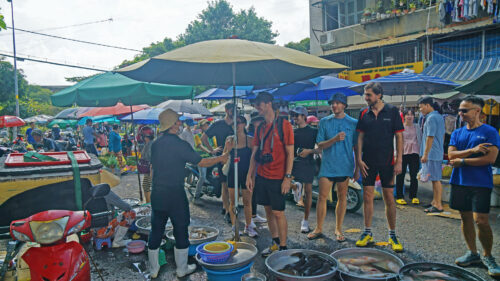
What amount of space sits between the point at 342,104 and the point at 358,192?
7.41ft

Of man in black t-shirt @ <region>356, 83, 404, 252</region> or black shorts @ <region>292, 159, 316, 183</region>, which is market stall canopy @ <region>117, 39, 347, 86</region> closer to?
man in black t-shirt @ <region>356, 83, 404, 252</region>

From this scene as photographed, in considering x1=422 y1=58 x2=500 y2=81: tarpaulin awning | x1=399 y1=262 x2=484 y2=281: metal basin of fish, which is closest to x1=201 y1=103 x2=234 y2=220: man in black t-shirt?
x1=399 y1=262 x2=484 y2=281: metal basin of fish

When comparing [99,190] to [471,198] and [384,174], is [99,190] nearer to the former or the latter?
[384,174]

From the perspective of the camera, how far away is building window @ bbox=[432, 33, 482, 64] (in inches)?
550

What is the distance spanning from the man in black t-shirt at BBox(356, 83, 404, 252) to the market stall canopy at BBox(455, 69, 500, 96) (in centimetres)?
143

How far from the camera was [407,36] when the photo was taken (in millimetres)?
16219

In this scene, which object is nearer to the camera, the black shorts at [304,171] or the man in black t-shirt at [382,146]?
the man in black t-shirt at [382,146]

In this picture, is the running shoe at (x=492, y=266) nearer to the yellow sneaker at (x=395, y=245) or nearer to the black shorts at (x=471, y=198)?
the black shorts at (x=471, y=198)

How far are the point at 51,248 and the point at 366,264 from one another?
316cm

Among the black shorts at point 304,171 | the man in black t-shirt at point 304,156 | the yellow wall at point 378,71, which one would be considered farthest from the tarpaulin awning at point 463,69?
the black shorts at point 304,171

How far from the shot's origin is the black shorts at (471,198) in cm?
361

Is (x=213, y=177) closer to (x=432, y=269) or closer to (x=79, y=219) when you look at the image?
(x=79, y=219)

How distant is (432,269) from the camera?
3209 millimetres

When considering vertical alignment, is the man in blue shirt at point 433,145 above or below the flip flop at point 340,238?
above
